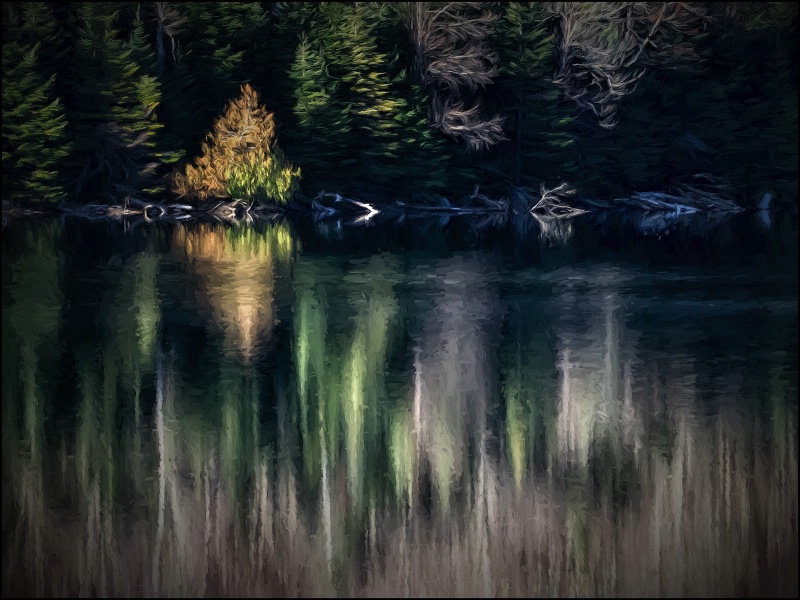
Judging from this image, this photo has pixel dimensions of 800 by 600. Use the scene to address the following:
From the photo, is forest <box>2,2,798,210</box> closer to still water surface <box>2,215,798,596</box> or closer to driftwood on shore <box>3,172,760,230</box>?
driftwood on shore <box>3,172,760,230</box>

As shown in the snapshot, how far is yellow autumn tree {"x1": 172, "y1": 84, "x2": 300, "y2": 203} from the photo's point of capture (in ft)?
101

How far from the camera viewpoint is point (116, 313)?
12.3 meters

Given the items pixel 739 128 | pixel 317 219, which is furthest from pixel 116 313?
pixel 739 128

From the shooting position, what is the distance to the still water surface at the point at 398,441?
5.05 metres

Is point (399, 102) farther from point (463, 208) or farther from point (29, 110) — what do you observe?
point (29, 110)

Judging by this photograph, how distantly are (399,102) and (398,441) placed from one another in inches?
1007

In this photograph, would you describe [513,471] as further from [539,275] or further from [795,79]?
[795,79]

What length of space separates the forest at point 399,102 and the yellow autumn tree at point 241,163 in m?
0.05

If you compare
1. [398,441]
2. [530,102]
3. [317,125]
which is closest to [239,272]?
[398,441]

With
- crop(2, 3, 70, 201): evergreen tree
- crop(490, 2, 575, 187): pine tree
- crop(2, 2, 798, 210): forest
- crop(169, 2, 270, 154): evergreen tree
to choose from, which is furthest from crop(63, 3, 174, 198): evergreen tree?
crop(490, 2, 575, 187): pine tree

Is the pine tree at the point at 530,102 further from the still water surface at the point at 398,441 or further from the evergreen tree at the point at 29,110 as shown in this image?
the still water surface at the point at 398,441

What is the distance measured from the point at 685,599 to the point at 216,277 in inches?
457

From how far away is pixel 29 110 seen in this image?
28.9 m

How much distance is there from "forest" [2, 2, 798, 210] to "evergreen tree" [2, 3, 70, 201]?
68 mm
